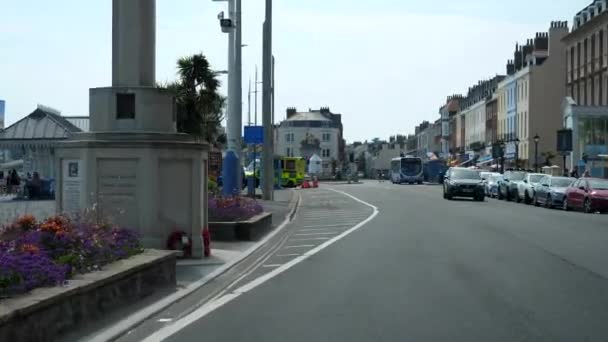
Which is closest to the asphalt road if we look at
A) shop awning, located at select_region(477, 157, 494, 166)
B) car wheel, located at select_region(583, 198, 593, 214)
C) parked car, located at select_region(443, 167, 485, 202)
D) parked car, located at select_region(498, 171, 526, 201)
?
car wheel, located at select_region(583, 198, 593, 214)

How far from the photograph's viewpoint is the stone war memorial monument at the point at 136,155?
1416cm

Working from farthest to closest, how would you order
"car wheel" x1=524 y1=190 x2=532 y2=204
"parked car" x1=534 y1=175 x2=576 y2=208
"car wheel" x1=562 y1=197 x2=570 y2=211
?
"car wheel" x1=524 y1=190 x2=532 y2=204 → "parked car" x1=534 y1=175 x2=576 y2=208 → "car wheel" x1=562 y1=197 x2=570 y2=211

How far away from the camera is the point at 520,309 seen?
32.8ft

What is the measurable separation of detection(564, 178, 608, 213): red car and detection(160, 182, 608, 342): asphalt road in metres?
14.6

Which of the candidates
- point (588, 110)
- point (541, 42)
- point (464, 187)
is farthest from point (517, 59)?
point (464, 187)

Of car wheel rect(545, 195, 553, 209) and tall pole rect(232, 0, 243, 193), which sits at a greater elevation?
tall pole rect(232, 0, 243, 193)

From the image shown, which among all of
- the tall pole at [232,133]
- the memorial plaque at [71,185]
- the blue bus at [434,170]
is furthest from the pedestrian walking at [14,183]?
the blue bus at [434,170]

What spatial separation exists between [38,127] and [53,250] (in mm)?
28778

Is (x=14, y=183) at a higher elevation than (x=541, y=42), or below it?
below

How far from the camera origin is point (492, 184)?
51.2m

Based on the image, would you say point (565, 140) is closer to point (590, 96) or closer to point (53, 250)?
point (590, 96)

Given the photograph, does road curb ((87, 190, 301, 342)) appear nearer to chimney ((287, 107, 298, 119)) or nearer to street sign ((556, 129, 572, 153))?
street sign ((556, 129, 572, 153))

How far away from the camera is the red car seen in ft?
111

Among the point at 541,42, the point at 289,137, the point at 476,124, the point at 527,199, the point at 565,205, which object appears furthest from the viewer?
the point at 289,137
